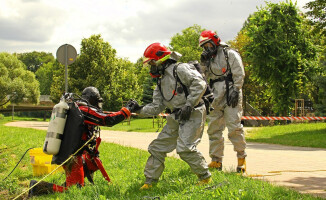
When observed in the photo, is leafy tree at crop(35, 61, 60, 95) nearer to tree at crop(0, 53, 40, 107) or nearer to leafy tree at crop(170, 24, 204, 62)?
tree at crop(0, 53, 40, 107)

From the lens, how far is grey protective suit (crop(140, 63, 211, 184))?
527 centimetres

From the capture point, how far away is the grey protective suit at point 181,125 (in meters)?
5.27

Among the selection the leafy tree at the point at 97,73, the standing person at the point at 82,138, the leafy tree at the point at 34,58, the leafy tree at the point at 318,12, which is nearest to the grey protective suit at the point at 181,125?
the standing person at the point at 82,138

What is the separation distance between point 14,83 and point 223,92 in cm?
5156

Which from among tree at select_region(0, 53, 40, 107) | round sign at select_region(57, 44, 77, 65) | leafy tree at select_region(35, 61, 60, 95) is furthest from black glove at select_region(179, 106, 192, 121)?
leafy tree at select_region(35, 61, 60, 95)

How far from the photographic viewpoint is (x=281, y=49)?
26328 mm

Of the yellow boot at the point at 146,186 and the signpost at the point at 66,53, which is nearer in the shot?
the yellow boot at the point at 146,186

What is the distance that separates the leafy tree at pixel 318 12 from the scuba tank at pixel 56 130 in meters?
13.4

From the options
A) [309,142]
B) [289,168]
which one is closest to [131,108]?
[289,168]

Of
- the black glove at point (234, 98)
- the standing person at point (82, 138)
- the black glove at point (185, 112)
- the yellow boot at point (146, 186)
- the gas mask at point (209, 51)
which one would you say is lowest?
the yellow boot at point (146, 186)

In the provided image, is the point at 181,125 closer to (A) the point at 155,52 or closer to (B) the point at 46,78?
(A) the point at 155,52

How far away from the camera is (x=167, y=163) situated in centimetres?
754

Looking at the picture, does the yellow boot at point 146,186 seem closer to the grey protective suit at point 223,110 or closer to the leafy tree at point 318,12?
the grey protective suit at point 223,110

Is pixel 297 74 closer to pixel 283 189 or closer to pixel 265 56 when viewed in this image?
pixel 265 56
